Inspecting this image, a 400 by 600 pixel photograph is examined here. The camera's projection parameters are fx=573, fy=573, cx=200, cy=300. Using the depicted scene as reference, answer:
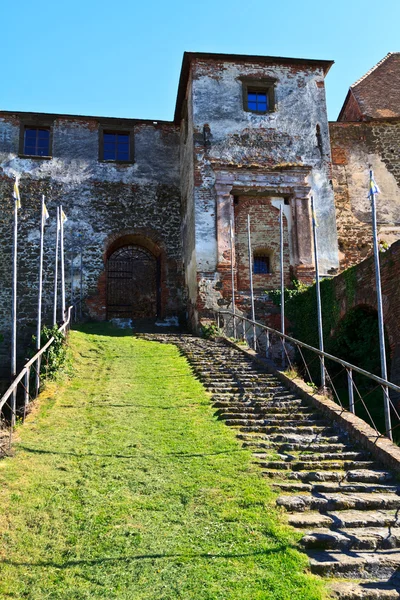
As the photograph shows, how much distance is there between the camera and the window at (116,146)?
22000mm

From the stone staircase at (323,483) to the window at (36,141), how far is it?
518 inches

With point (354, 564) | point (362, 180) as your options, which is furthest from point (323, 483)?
point (362, 180)

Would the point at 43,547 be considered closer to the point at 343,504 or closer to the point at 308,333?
the point at 343,504

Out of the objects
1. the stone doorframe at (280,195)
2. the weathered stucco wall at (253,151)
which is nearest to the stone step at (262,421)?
the weathered stucco wall at (253,151)

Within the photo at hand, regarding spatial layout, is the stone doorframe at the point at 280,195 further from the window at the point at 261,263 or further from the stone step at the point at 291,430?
the stone step at the point at 291,430

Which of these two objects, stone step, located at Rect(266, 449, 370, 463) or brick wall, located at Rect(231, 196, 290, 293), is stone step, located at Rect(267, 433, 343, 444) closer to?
stone step, located at Rect(266, 449, 370, 463)

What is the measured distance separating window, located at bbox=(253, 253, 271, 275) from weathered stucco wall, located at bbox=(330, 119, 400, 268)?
2.67 meters

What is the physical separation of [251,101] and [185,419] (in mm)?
14274

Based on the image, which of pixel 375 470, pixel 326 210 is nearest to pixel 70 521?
pixel 375 470

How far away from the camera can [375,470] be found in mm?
7988

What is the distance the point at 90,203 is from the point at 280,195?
22.9 ft

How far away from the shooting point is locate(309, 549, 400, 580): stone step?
5484 mm

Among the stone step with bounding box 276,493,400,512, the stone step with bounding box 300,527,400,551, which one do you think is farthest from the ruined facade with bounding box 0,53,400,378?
the stone step with bounding box 300,527,400,551

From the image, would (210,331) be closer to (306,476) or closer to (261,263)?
(261,263)
